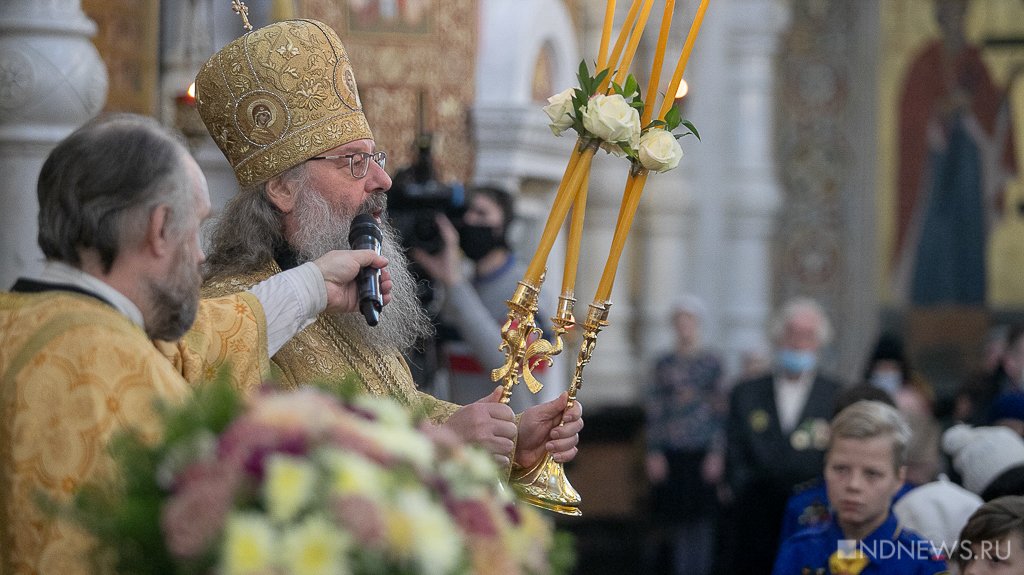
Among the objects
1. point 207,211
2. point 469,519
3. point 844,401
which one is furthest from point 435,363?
point 469,519

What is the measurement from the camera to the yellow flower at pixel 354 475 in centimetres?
184

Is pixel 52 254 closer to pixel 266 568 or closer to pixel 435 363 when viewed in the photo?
pixel 266 568

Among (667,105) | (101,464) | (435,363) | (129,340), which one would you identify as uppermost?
(667,105)

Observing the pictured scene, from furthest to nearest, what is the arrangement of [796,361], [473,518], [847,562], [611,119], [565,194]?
1. [796,361]
2. [847,562]
3. [565,194]
4. [611,119]
5. [473,518]

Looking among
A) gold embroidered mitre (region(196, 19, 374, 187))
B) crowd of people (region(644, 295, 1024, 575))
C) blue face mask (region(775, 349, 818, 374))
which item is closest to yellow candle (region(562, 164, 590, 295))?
gold embroidered mitre (region(196, 19, 374, 187))

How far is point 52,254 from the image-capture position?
7.71 feet

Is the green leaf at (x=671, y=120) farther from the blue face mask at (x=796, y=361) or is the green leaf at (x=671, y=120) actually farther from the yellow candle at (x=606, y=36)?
the blue face mask at (x=796, y=361)

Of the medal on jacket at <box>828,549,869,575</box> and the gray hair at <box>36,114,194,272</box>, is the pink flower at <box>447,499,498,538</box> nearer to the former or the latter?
the gray hair at <box>36,114,194,272</box>

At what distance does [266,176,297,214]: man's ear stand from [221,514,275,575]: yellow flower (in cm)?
169

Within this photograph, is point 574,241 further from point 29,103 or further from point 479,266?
point 479,266

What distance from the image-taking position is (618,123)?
124 inches

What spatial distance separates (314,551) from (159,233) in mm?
688

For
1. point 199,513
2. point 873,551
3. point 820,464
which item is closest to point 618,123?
point 873,551

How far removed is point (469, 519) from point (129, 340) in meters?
0.62
